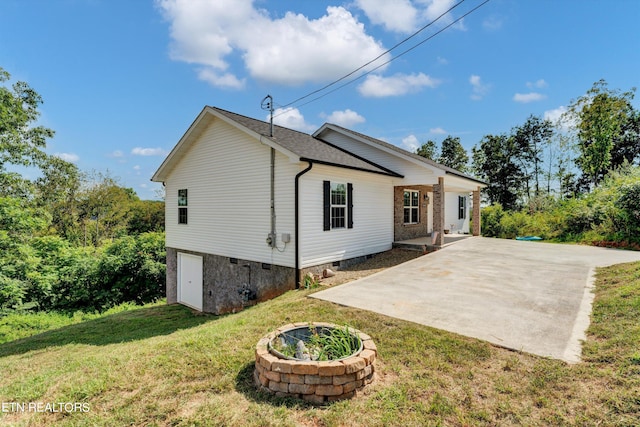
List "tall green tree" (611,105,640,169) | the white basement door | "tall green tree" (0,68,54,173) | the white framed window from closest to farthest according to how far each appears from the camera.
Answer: the white framed window < the white basement door < "tall green tree" (0,68,54,173) < "tall green tree" (611,105,640,169)

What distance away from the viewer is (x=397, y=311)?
5164 millimetres

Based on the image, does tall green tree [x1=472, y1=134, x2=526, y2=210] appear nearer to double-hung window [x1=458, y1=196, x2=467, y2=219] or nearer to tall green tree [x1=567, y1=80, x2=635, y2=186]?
tall green tree [x1=567, y1=80, x2=635, y2=186]

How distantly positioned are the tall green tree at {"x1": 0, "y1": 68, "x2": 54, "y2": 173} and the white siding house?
31.4 feet

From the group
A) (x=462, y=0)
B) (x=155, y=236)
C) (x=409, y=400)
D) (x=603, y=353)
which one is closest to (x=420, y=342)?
(x=409, y=400)

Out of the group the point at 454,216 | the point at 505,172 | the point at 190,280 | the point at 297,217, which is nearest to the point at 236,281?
the point at 190,280

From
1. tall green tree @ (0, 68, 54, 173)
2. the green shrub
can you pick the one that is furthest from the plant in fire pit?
tall green tree @ (0, 68, 54, 173)

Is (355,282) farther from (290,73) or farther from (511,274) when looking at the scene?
(290,73)

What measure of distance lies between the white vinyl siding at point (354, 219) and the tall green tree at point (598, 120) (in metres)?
24.3

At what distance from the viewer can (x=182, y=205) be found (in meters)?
12.3

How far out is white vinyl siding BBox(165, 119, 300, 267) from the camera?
8.69 metres

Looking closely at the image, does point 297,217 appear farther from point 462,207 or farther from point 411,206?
point 462,207

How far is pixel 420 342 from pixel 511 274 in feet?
17.9

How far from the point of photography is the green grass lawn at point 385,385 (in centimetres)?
271

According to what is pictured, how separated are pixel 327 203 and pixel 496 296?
194 inches
